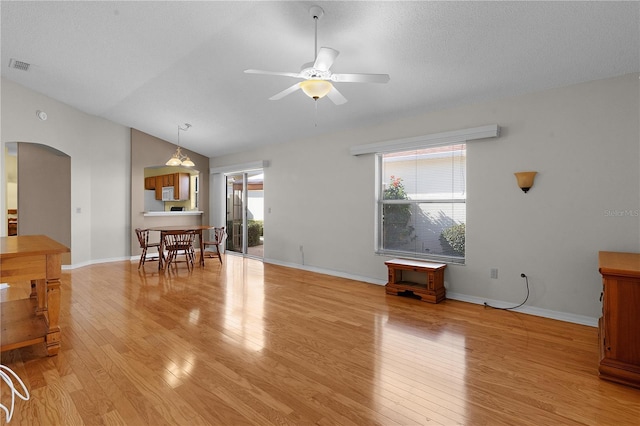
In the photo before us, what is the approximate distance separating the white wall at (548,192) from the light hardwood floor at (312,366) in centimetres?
40

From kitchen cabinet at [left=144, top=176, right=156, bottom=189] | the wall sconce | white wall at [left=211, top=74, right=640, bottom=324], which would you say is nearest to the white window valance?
white wall at [left=211, top=74, right=640, bottom=324]

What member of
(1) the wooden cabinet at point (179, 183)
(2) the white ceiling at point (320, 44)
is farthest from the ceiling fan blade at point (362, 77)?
(1) the wooden cabinet at point (179, 183)

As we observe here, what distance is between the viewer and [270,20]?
3.05 m

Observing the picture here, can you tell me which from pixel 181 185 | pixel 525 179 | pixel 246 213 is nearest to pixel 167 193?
pixel 181 185

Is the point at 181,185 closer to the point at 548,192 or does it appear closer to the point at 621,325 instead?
the point at 548,192

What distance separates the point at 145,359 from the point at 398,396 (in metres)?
1.89

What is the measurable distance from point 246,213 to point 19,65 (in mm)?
4465

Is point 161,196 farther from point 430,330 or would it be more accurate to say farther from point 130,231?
point 430,330

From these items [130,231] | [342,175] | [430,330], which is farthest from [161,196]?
[430,330]

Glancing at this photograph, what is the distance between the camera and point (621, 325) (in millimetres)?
2240

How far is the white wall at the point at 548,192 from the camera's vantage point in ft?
10.3

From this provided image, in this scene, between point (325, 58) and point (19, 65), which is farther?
point (19, 65)

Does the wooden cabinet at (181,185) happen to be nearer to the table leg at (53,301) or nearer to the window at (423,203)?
the window at (423,203)

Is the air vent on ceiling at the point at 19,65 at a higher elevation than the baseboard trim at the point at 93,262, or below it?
higher
